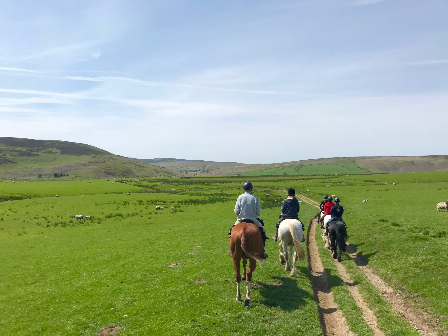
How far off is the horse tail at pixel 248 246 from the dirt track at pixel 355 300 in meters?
3.84

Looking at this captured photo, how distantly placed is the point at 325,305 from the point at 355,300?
1620mm

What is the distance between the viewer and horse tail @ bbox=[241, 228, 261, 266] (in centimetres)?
1181

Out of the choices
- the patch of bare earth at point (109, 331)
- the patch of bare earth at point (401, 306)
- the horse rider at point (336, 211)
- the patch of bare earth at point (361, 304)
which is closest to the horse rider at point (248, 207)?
the patch of bare earth at point (361, 304)

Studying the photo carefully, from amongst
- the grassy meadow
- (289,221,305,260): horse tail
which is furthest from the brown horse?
(289,221,305,260): horse tail

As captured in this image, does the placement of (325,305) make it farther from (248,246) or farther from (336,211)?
(336,211)

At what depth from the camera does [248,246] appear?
11852 mm

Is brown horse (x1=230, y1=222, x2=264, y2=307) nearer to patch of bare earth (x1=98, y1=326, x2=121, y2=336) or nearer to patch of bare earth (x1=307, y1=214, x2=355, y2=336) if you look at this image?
patch of bare earth (x1=307, y1=214, x2=355, y2=336)

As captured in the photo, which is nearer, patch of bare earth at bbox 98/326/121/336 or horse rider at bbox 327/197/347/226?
patch of bare earth at bbox 98/326/121/336

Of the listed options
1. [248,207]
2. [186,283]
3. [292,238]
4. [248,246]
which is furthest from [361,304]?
[186,283]

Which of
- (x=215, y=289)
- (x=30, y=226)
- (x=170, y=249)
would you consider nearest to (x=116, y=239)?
(x=170, y=249)

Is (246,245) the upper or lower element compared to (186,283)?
upper

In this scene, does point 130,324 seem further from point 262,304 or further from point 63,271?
point 63,271

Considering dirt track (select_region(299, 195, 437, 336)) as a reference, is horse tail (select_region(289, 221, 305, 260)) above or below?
above

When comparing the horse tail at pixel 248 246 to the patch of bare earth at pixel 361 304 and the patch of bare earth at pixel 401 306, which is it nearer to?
the patch of bare earth at pixel 361 304
